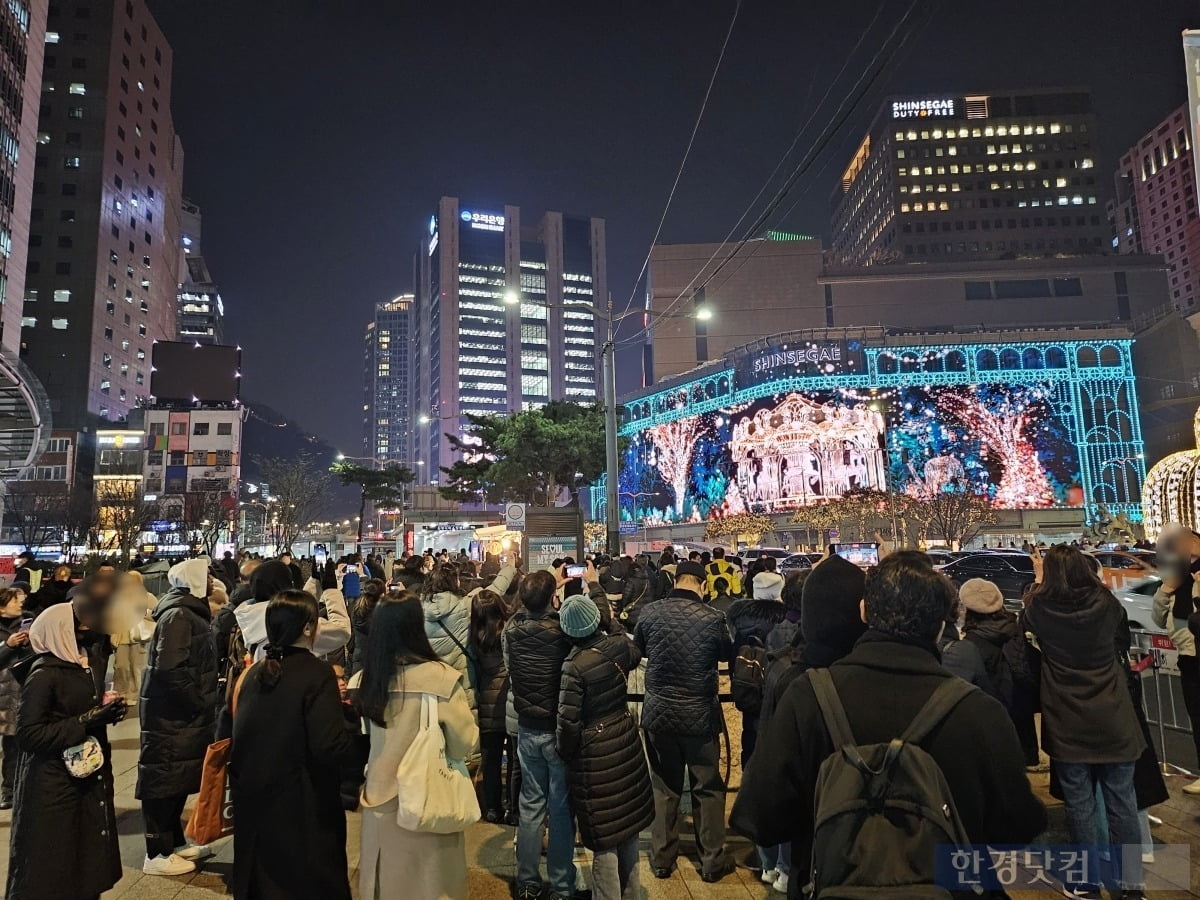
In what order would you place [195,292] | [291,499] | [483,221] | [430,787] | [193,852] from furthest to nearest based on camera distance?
1. [483,221]
2. [195,292]
3. [291,499]
4. [193,852]
5. [430,787]

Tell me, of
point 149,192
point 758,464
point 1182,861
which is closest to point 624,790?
point 1182,861

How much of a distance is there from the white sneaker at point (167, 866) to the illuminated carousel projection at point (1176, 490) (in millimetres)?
12905

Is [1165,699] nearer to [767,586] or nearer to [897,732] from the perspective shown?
[767,586]

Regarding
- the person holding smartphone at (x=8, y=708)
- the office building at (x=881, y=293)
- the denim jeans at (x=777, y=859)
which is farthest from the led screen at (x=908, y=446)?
the person holding smartphone at (x=8, y=708)

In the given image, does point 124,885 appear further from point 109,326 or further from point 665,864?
point 109,326

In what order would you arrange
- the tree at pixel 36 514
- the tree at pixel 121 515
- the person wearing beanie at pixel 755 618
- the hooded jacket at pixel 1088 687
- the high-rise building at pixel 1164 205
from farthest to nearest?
the high-rise building at pixel 1164 205, the tree at pixel 36 514, the tree at pixel 121 515, the person wearing beanie at pixel 755 618, the hooded jacket at pixel 1088 687

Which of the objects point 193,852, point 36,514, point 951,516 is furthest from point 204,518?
point 193,852

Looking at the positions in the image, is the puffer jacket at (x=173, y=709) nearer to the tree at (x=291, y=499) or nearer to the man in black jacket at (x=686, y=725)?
the man in black jacket at (x=686, y=725)

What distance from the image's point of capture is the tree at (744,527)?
48.1 meters

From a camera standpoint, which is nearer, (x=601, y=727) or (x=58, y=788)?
(x=58, y=788)

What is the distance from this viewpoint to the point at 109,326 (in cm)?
7094

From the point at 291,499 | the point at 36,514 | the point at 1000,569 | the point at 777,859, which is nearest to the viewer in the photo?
the point at 777,859

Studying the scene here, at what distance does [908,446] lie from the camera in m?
53.9

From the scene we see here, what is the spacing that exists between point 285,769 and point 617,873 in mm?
1912
